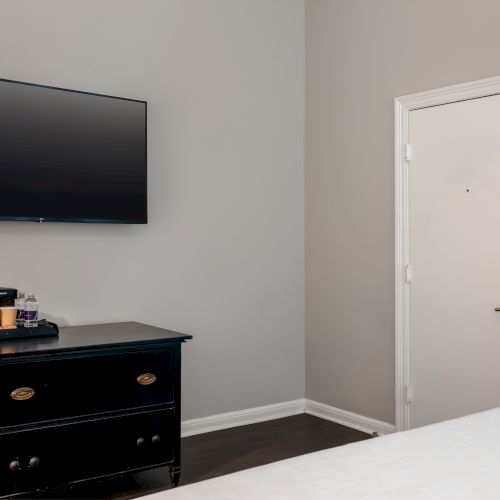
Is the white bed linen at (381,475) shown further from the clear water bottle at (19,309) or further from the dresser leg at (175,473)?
the clear water bottle at (19,309)

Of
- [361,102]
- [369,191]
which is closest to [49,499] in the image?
[369,191]

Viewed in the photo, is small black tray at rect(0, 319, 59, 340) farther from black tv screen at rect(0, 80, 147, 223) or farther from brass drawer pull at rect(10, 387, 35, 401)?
black tv screen at rect(0, 80, 147, 223)

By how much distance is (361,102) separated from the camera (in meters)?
4.01

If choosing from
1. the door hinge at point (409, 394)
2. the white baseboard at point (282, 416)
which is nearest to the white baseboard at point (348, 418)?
the white baseboard at point (282, 416)

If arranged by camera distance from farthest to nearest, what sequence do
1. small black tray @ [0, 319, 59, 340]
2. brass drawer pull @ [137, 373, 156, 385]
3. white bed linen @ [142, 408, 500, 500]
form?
brass drawer pull @ [137, 373, 156, 385], small black tray @ [0, 319, 59, 340], white bed linen @ [142, 408, 500, 500]

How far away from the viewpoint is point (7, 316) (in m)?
2.84

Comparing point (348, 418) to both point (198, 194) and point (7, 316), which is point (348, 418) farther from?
point (7, 316)

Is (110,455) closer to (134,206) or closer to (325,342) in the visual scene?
(134,206)

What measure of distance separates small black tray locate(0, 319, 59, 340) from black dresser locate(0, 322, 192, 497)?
0.11 feet

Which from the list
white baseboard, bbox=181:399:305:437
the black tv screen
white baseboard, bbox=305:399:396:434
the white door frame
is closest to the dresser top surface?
the black tv screen

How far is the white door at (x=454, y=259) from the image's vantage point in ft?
10.7

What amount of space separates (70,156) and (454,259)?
2153 mm

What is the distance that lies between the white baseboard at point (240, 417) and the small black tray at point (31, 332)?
1.21 meters

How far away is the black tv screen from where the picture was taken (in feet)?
10.1
